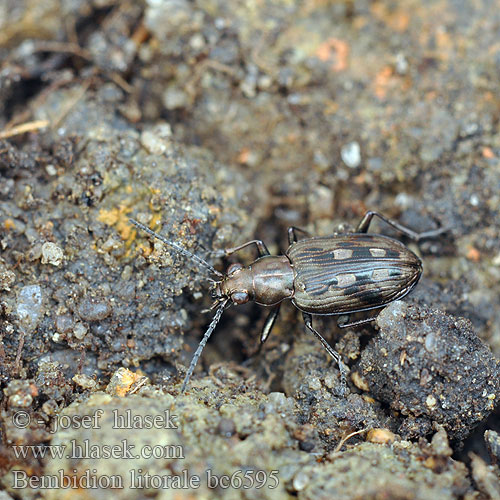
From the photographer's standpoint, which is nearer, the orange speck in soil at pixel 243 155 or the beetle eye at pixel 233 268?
the beetle eye at pixel 233 268

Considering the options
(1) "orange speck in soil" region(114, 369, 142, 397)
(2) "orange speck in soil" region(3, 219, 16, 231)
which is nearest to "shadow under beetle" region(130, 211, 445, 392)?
(1) "orange speck in soil" region(114, 369, 142, 397)

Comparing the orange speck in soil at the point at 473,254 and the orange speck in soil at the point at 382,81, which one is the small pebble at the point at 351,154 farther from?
the orange speck in soil at the point at 473,254

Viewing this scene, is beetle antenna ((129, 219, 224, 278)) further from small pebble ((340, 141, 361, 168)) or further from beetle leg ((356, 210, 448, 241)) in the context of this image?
small pebble ((340, 141, 361, 168))

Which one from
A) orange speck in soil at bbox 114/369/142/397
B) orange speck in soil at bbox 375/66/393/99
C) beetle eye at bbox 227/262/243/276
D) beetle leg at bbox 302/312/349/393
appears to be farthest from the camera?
orange speck in soil at bbox 375/66/393/99

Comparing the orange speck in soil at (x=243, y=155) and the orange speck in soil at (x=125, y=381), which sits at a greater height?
the orange speck in soil at (x=243, y=155)

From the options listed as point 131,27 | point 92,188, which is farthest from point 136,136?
point 131,27

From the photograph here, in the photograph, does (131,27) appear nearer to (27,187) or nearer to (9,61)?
(9,61)

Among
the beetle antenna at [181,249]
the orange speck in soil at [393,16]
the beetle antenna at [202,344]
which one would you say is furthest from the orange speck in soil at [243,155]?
the orange speck in soil at [393,16]

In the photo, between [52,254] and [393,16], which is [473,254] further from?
[52,254]

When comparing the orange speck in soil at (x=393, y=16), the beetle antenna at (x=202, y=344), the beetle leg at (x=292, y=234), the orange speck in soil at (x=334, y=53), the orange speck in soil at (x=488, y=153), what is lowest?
the beetle antenna at (x=202, y=344)
